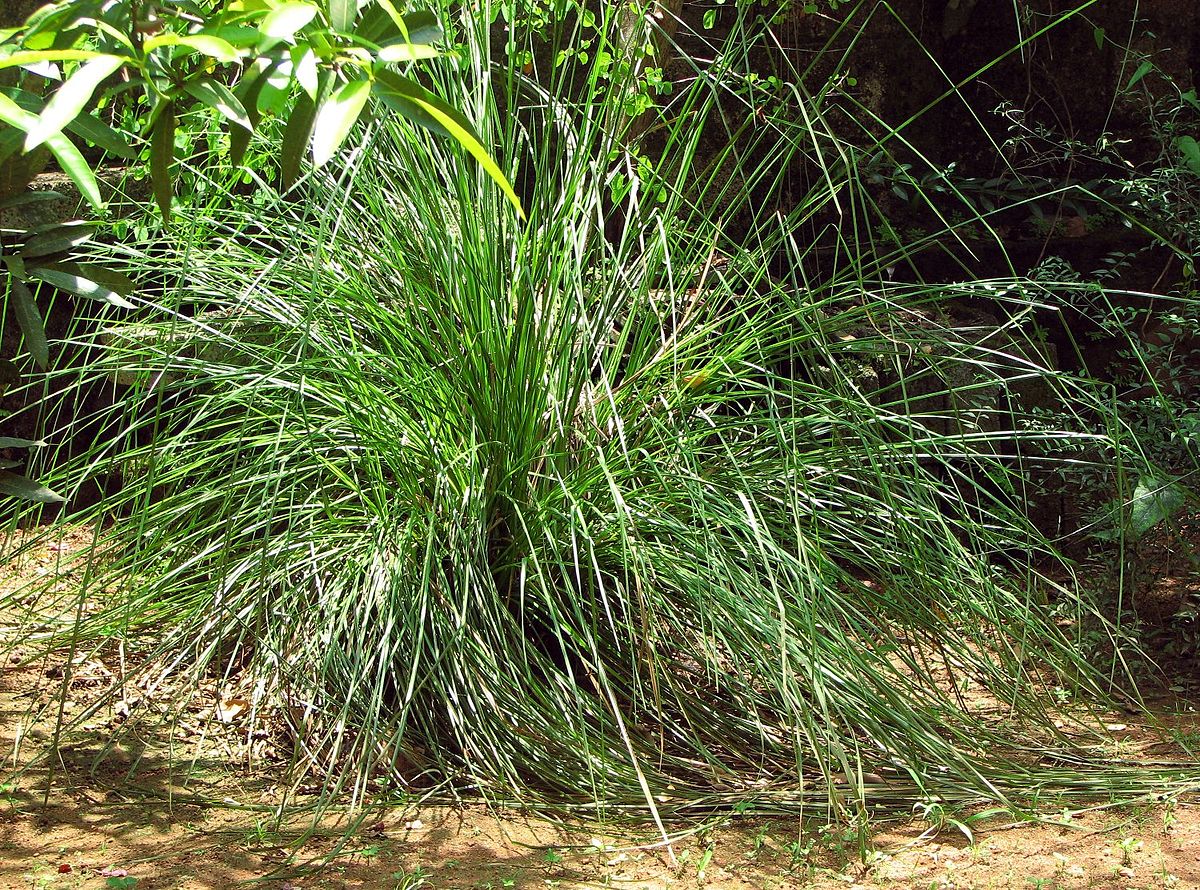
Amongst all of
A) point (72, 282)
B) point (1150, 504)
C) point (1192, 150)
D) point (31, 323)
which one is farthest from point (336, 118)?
point (1192, 150)

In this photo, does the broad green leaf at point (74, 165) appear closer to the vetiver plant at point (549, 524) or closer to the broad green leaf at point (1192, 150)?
the vetiver plant at point (549, 524)

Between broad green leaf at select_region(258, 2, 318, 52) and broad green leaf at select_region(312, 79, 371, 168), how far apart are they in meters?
0.06

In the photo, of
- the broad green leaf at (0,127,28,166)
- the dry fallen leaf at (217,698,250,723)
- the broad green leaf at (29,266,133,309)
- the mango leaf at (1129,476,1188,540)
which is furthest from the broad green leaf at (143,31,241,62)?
the mango leaf at (1129,476,1188,540)

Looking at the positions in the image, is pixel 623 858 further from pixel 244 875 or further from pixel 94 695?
pixel 94 695

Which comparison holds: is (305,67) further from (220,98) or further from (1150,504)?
(1150,504)

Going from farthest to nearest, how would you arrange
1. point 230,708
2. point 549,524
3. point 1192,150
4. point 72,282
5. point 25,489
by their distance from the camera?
point 1192,150
point 230,708
point 549,524
point 25,489
point 72,282

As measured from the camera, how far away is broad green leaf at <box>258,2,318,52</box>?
0.91 metres

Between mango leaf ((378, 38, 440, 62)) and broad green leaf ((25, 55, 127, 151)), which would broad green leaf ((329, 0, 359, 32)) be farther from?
broad green leaf ((25, 55, 127, 151))

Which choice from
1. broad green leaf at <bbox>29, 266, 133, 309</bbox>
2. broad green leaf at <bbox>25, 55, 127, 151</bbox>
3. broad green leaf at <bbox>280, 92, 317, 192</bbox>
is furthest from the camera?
broad green leaf at <bbox>29, 266, 133, 309</bbox>

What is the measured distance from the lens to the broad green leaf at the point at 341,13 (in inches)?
40.6

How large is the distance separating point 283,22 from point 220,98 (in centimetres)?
16

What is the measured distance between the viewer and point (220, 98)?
1040 mm

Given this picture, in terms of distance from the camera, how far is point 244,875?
1.67m

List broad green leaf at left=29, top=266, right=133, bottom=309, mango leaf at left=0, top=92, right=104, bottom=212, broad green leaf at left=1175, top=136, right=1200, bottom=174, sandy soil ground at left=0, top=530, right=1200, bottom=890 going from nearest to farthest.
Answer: mango leaf at left=0, top=92, right=104, bottom=212
broad green leaf at left=29, top=266, right=133, bottom=309
sandy soil ground at left=0, top=530, right=1200, bottom=890
broad green leaf at left=1175, top=136, right=1200, bottom=174
